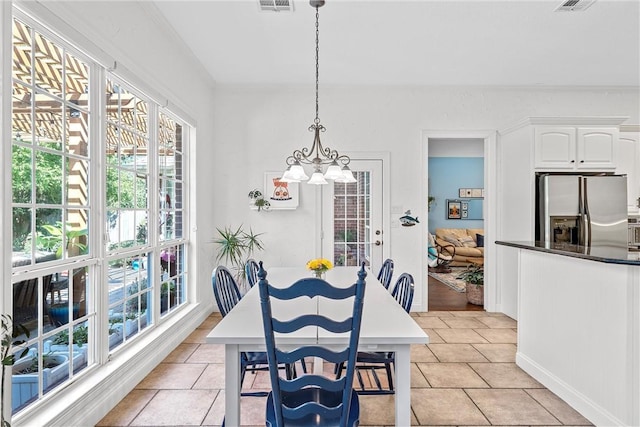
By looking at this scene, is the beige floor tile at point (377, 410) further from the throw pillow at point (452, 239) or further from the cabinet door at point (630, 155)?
the throw pillow at point (452, 239)

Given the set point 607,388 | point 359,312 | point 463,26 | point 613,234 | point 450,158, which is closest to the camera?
point 359,312

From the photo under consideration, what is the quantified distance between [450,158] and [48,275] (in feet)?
27.6

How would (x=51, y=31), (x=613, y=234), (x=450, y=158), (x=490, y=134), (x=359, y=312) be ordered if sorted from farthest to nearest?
(x=450, y=158)
(x=490, y=134)
(x=613, y=234)
(x=51, y=31)
(x=359, y=312)

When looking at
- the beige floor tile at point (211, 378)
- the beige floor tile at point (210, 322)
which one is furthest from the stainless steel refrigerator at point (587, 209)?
the beige floor tile at point (210, 322)

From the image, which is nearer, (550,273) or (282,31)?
(550,273)

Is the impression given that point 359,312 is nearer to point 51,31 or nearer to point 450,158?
point 51,31

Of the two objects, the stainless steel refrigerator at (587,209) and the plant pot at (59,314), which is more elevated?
the stainless steel refrigerator at (587,209)

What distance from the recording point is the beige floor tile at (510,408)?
2.23 meters

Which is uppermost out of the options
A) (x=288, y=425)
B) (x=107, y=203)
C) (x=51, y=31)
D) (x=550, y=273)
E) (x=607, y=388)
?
(x=51, y=31)

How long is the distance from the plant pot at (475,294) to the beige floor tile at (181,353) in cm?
365

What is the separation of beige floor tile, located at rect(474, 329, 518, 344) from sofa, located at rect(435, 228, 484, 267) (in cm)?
407

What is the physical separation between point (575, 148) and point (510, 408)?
3.04 meters

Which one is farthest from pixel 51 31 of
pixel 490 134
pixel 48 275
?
pixel 490 134

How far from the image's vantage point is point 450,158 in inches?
345
